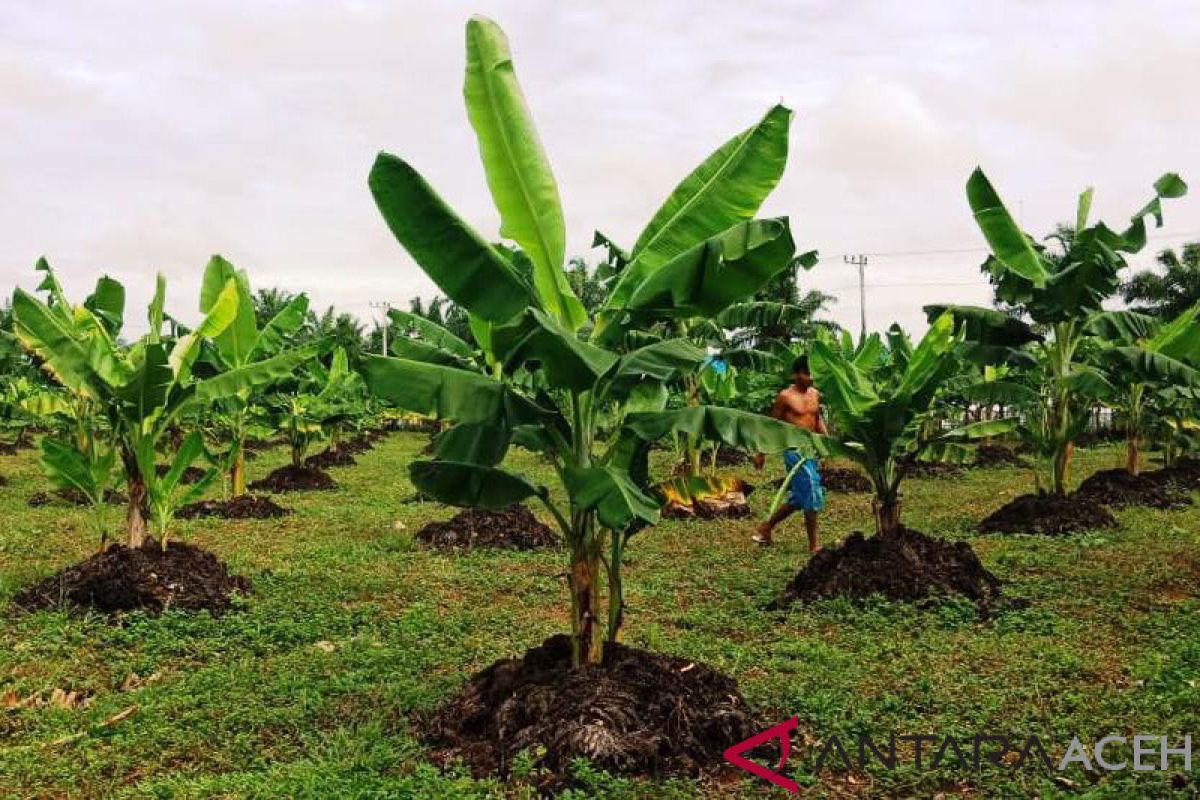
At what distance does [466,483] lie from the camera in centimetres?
467

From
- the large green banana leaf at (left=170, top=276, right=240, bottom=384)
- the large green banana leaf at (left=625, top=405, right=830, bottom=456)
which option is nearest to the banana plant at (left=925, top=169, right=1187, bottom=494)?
the large green banana leaf at (left=625, top=405, right=830, bottom=456)

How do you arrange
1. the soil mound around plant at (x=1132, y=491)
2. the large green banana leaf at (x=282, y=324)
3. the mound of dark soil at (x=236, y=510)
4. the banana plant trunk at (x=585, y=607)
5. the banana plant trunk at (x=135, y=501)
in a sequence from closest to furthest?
the banana plant trunk at (x=585, y=607) → the banana plant trunk at (x=135, y=501) → the large green banana leaf at (x=282, y=324) → the mound of dark soil at (x=236, y=510) → the soil mound around plant at (x=1132, y=491)

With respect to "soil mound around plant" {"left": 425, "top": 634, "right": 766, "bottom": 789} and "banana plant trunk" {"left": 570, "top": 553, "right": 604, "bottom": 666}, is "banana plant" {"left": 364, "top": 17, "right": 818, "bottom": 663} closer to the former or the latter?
"banana plant trunk" {"left": 570, "top": 553, "right": 604, "bottom": 666}

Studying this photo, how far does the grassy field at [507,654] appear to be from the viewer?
4.29m

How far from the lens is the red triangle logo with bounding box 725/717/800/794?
13.9ft

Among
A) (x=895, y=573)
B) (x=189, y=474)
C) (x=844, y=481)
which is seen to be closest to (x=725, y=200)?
(x=895, y=573)

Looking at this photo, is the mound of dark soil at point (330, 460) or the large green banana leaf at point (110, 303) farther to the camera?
the mound of dark soil at point (330, 460)

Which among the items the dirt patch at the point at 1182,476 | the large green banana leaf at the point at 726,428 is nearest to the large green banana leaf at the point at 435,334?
the large green banana leaf at the point at 726,428

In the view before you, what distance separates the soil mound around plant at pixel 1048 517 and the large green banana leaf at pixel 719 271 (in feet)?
22.9

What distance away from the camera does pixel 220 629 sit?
262 inches

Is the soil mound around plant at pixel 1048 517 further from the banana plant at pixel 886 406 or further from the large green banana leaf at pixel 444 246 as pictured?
the large green banana leaf at pixel 444 246

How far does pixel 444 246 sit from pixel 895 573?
4692 mm

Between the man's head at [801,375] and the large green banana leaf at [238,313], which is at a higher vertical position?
the large green banana leaf at [238,313]

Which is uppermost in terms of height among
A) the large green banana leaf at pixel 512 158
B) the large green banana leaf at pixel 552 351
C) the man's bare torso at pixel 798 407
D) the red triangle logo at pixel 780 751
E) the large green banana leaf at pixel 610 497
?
the large green banana leaf at pixel 512 158
